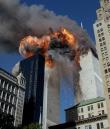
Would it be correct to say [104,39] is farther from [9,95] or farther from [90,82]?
[90,82]

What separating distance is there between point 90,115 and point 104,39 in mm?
35897

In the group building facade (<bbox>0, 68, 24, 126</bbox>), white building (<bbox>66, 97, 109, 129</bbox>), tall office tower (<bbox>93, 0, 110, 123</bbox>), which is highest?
tall office tower (<bbox>93, 0, 110, 123</bbox>)

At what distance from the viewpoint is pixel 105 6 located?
462 feet

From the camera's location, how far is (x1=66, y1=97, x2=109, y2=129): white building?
104062mm

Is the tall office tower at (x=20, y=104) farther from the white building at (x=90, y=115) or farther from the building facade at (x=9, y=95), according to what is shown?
the white building at (x=90, y=115)

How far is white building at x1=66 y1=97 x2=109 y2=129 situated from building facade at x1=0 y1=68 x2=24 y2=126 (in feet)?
78.1

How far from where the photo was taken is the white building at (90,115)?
4097 inches

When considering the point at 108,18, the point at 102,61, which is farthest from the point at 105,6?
the point at 102,61

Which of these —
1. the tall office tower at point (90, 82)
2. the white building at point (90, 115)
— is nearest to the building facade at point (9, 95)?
the white building at point (90, 115)

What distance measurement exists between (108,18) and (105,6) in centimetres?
1043

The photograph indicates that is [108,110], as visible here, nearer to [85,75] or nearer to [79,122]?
[79,122]

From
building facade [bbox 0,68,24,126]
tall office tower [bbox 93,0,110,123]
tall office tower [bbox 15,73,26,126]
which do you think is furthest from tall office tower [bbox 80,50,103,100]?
building facade [bbox 0,68,24,126]

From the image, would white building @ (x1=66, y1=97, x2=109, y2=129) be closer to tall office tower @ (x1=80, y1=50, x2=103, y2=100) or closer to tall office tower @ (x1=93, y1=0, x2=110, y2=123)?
tall office tower @ (x1=93, y1=0, x2=110, y2=123)

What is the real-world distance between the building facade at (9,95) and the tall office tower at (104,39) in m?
42.0
